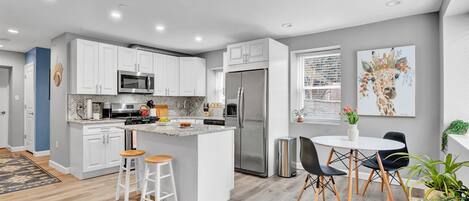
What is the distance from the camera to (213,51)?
6.14m

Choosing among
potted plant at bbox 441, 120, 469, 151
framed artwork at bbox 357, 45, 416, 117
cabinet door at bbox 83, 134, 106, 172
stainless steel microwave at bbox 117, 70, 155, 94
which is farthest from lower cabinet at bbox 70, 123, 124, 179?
potted plant at bbox 441, 120, 469, 151

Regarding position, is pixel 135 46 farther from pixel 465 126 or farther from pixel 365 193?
pixel 465 126

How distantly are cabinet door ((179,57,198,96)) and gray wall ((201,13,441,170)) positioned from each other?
3.04m

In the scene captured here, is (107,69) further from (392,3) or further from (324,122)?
(392,3)

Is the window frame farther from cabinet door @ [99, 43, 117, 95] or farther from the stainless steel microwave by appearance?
cabinet door @ [99, 43, 117, 95]

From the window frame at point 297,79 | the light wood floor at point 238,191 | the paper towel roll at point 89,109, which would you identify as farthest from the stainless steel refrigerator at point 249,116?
the paper towel roll at point 89,109

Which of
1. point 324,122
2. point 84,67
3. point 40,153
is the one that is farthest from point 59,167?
point 324,122

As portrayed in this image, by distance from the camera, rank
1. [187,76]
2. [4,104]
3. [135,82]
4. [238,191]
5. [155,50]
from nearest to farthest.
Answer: [238,191] → [135,82] → [155,50] → [187,76] → [4,104]

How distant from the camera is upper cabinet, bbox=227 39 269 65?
4.33 meters

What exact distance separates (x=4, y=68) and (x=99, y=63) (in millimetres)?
3941

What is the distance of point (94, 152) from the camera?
166 inches

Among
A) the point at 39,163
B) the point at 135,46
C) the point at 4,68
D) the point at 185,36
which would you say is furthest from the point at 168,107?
the point at 4,68

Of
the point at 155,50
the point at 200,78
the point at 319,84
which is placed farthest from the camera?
the point at 200,78

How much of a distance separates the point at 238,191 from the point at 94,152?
8.11 ft
